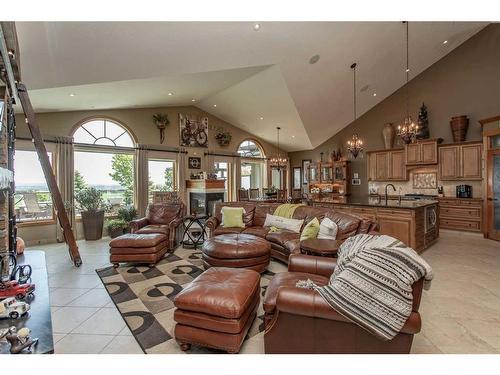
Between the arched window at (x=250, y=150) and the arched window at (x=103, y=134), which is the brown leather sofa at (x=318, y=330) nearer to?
the arched window at (x=103, y=134)

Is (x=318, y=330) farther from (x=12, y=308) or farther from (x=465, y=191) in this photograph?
(x=465, y=191)

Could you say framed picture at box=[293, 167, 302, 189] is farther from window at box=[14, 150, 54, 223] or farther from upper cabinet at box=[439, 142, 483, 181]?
window at box=[14, 150, 54, 223]

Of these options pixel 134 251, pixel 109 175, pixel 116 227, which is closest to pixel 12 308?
pixel 134 251

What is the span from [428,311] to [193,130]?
7059mm

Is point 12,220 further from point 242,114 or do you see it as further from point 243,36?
point 242,114

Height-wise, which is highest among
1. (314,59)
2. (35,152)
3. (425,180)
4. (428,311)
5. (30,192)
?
(314,59)

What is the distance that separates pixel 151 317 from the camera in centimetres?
236

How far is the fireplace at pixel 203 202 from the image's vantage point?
7492 millimetres

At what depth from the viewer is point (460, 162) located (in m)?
6.23

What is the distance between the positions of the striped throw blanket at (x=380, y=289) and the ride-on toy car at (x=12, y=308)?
209 cm

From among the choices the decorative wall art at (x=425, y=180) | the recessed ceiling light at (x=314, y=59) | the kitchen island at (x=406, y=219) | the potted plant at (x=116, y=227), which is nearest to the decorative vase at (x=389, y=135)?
the decorative wall art at (x=425, y=180)

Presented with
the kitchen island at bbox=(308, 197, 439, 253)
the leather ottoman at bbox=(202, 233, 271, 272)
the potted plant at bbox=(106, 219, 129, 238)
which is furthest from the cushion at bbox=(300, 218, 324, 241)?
the potted plant at bbox=(106, 219, 129, 238)
